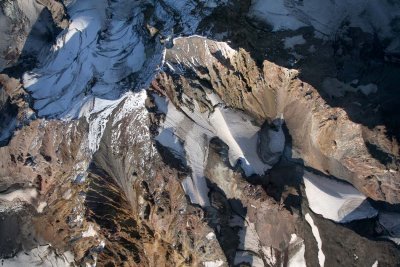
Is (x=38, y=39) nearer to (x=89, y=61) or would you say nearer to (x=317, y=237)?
(x=89, y=61)

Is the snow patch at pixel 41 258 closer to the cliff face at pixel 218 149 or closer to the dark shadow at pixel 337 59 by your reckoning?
the cliff face at pixel 218 149

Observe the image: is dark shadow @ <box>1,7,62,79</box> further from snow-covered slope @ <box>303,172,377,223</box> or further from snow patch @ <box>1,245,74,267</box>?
snow-covered slope @ <box>303,172,377,223</box>

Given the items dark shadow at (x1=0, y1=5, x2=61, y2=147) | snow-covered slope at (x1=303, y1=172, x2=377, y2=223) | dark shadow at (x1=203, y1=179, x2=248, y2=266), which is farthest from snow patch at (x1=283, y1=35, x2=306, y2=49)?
dark shadow at (x1=0, y1=5, x2=61, y2=147)

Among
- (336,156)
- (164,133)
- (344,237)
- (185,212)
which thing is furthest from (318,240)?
(164,133)

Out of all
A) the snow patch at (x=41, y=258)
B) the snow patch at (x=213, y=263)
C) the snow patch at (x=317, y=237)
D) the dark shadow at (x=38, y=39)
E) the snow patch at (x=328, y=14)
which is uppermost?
the snow patch at (x=328, y=14)

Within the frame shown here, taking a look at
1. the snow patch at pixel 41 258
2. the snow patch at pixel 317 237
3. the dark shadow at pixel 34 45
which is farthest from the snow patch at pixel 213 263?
the dark shadow at pixel 34 45

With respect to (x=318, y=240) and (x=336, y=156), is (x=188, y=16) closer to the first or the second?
(x=336, y=156)

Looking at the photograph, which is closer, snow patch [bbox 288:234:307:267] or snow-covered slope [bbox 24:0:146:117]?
snow patch [bbox 288:234:307:267]

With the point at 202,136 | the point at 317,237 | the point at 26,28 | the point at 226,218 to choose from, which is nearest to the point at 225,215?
the point at 226,218

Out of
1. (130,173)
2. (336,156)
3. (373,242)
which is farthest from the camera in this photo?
(130,173)
